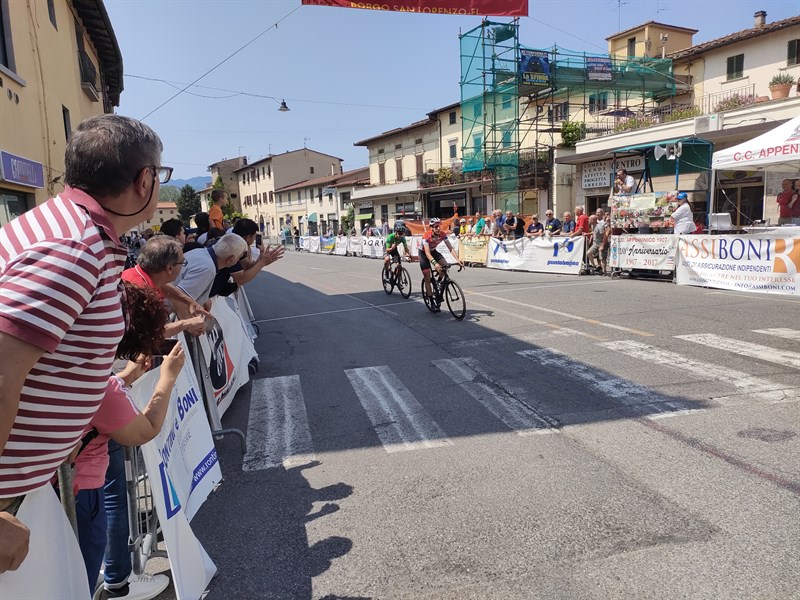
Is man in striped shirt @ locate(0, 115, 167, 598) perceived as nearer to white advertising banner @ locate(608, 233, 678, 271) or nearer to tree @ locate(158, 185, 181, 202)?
tree @ locate(158, 185, 181, 202)

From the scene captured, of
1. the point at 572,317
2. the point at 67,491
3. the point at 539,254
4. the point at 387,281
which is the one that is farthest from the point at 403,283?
the point at 67,491

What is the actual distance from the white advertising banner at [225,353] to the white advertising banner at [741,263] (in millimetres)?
10125

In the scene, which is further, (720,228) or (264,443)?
(720,228)

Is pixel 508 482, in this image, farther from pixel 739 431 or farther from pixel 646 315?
pixel 646 315

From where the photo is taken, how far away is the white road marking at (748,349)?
6.32 m

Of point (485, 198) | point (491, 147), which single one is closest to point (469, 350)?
point (491, 147)

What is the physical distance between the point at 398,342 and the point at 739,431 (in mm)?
4825

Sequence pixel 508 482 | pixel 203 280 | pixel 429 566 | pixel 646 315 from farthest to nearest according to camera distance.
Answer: pixel 646 315 < pixel 203 280 < pixel 508 482 < pixel 429 566

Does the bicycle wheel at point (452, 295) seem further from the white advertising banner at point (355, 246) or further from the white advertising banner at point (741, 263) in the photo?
the white advertising banner at point (355, 246)

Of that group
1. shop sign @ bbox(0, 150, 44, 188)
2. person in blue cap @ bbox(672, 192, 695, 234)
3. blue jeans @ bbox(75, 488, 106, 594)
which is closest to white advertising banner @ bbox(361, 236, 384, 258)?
person in blue cap @ bbox(672, 192, 695, 234)

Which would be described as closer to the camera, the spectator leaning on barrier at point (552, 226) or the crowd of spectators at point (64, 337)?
the crowd of spectators at point (64, 337)

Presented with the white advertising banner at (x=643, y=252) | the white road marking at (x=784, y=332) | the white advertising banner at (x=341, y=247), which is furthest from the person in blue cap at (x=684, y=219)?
the white advertising banner at (x=341, y=247)

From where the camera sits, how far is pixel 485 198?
37750mm

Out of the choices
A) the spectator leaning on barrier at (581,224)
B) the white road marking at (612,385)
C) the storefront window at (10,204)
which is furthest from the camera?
the spectator leaning on barrier at (581,224)
